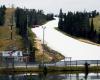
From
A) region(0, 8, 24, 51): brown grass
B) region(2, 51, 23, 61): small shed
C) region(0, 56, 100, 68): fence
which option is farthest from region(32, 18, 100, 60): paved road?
region(0, 56, 100, 68): fence

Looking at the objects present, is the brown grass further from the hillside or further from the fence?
the fence

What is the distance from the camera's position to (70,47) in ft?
350

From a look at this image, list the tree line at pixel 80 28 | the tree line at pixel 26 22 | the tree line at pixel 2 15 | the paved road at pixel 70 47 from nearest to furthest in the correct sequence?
the paved road at pixel 70 47 → the tree line at pixel 26 22 → the tree line at pixel 80 28 → the tree line at pixel 2 15

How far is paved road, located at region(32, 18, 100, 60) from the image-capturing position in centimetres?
9404

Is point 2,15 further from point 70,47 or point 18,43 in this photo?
point 18,43

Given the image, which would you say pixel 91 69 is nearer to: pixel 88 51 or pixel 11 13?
pixel 88 51

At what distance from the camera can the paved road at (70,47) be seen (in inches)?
3703

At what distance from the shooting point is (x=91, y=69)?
73125mm

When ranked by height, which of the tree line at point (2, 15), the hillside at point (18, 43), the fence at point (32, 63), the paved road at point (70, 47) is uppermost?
the tree line at point (2, 15)

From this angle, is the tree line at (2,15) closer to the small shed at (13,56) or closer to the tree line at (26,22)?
the tree line at (26,22)

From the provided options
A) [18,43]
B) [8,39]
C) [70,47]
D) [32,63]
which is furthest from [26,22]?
[32,63]

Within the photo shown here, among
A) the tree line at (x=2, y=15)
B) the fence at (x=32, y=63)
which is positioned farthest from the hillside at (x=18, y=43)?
the fence at (x=32, y=63)

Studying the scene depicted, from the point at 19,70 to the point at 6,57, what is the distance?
25.9ft

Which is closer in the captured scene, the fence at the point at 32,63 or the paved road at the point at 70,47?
the fence at the point at 32,63
